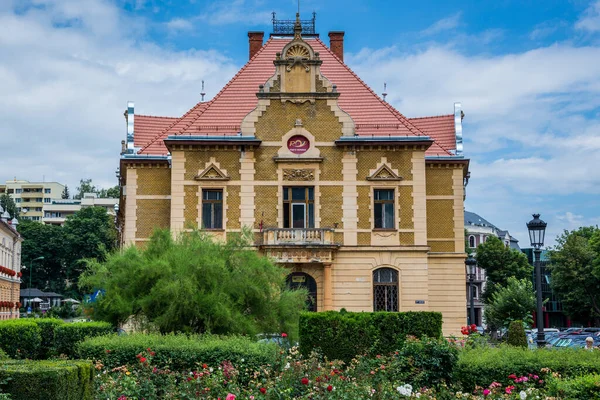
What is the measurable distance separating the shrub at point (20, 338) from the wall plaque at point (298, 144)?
1760 centimetres

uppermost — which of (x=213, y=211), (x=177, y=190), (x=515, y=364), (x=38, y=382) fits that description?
(x=177, y=190)

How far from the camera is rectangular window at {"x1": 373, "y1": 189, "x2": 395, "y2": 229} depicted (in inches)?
1502

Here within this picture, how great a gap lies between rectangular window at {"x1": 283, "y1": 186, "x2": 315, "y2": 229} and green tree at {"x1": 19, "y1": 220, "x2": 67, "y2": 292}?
7452 centimetres

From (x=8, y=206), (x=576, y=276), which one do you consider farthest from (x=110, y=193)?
(x=576, y=276)

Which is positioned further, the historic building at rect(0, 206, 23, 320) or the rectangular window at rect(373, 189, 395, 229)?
the historic building at rect(0, 206, 23, 320)

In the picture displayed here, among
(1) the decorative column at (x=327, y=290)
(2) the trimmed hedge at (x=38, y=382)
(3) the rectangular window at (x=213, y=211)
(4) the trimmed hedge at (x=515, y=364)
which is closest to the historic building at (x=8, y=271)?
(3) the rectangular window at (x=213, y=211)

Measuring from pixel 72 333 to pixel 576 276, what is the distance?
68734 millimetres

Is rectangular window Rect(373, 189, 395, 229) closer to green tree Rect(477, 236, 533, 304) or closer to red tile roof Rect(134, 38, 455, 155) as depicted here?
red tile roof Rect(134, 38, 455, 155)

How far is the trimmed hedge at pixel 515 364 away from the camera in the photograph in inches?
629

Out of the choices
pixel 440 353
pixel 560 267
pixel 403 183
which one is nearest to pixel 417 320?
pixel 440 353

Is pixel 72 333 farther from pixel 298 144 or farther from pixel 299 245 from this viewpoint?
pixel 298 144

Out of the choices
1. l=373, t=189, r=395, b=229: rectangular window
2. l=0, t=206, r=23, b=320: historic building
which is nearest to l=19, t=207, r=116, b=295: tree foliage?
l=0, t=206, r=23, b=320: historic building

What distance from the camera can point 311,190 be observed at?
3812 cm

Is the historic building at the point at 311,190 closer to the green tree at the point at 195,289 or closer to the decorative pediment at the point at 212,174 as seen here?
the decorative pediment at the point at 212,174
